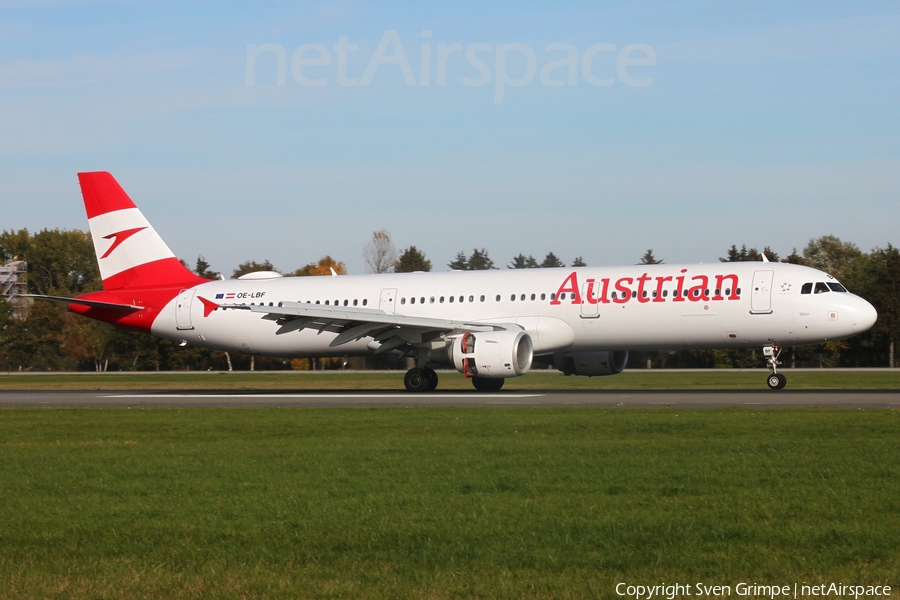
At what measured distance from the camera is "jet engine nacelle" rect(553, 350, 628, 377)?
31562 millimetres

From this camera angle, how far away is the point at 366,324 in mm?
30562

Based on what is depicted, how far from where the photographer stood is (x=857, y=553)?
7449 mm

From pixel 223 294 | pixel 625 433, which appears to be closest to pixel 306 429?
pixel 625 433

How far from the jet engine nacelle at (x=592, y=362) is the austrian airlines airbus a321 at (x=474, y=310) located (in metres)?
0.04

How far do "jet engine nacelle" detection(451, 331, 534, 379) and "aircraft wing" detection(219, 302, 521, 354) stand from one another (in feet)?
2.86

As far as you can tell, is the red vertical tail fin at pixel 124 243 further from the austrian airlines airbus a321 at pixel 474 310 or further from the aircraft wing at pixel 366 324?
the aircraft wing at pixel 366 324

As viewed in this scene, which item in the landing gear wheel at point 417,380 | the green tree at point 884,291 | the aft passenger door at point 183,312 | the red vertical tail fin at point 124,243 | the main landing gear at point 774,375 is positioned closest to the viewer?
the main landing gear at point 774,375

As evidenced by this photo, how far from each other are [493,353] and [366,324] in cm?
447

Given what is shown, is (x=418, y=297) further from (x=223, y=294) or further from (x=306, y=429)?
(x=306, y=429)

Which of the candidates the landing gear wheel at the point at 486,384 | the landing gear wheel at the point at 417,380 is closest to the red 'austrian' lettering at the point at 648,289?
the landing gear wheel at the point at 486,384

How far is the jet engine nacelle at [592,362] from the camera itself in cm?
3156

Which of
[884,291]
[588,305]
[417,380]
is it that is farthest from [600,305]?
[884,291]

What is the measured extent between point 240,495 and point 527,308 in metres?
20.5

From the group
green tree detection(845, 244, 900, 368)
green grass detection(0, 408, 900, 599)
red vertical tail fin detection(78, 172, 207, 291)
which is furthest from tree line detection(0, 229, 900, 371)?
green grass detection(0, 408, 900, 599)
